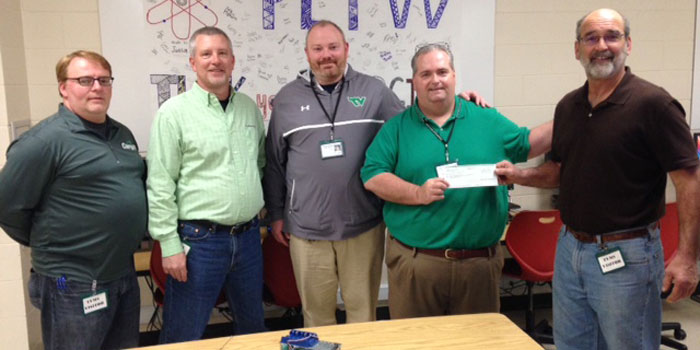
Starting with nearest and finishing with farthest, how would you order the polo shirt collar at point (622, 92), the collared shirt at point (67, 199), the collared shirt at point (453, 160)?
the polo shirt collar at point (622, 92)
the collared shirt at point (67, 199)
the collared shirt at point (453, 160)

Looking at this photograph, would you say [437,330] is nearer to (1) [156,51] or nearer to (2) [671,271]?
(2) [671,271]

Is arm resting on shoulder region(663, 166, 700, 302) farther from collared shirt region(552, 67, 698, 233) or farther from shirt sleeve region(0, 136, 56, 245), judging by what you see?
shirt sleeve region(0, 136, 56, 245)

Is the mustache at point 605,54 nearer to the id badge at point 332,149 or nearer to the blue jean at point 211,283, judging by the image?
the id badge at point 332,149

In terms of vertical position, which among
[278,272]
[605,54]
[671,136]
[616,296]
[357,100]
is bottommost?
[278,272]

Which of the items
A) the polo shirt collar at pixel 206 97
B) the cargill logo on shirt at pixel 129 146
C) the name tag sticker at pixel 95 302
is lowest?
the name tag sticker at pixel 95 302

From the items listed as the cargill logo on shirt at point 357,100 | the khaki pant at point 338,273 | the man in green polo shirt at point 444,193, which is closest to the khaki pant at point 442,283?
the man in green polo shirt at point 444,193

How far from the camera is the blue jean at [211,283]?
259 cm

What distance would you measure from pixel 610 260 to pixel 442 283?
2.26 feet

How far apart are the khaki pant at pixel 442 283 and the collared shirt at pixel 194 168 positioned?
0.79 metres

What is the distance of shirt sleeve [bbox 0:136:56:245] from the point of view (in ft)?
7.06

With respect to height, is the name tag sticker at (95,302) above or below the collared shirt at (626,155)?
below

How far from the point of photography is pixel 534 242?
3.32m

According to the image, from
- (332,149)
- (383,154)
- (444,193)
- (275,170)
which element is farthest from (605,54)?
(275,170)

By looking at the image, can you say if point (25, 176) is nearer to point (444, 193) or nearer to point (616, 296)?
point (444, 193)
